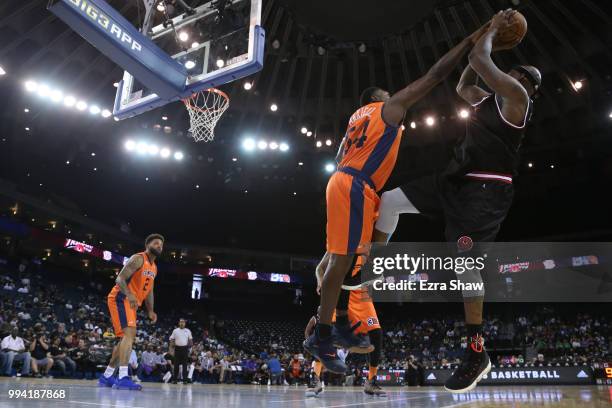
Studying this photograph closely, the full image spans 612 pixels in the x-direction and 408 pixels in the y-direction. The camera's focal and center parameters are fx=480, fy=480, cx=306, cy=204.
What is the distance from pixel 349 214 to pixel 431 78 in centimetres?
101

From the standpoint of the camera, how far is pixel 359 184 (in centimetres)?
329

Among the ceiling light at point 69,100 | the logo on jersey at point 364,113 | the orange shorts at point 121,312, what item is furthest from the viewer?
the ceiling light at point 69,100

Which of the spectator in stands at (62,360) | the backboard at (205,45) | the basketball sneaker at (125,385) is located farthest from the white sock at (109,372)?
the spectator in stands at (62,360)

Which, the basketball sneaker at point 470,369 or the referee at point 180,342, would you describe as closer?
the basketball sneaker at point 470,369

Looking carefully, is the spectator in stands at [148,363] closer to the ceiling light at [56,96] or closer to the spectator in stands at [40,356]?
the spectator in stands at [40,356]

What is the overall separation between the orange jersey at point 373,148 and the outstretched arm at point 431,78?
0.14 metres

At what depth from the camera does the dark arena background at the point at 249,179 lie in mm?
9648

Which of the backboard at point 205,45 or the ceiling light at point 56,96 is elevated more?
the ceiling light at point 56,96

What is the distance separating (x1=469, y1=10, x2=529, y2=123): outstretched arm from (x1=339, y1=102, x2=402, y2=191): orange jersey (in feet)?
2.33

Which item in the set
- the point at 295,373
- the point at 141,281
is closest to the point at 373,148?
the point at 141,281

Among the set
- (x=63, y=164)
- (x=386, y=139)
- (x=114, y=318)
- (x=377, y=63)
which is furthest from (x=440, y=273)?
(x=386, y=139)

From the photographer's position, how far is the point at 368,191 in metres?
3.31

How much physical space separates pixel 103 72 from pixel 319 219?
1747 centimetres

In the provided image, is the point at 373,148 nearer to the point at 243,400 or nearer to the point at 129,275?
the point at 243,400
